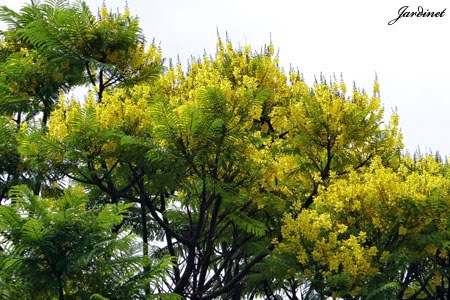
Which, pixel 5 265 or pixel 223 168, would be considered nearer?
pixel 5 265

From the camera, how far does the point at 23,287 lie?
390 inches

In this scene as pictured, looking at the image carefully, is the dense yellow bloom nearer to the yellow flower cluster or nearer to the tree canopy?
the tree canopy

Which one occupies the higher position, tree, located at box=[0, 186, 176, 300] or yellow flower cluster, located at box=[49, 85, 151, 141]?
yellow flower cluster, located at box=[49, 85, 151, 141]

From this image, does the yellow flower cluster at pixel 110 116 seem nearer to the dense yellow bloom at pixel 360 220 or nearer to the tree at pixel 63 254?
the tree at pixel 63 254

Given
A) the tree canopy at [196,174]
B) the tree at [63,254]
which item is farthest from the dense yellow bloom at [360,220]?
the tree at [63,254]

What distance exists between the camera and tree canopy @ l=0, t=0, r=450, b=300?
10.3 metres

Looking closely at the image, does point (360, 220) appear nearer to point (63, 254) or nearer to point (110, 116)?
point (110, 116)

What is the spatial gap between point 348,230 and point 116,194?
395cm

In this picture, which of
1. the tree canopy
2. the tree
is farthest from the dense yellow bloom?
the tree

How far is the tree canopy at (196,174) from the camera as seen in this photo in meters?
10.3

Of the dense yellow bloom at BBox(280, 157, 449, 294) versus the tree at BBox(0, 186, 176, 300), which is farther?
the dense yellow bloom at BBox(280, 157, 449, 294)

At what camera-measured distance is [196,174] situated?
487 inches

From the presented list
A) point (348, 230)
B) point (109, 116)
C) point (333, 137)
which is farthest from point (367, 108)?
point (109, 116)

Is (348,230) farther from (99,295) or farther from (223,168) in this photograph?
(99,295)
